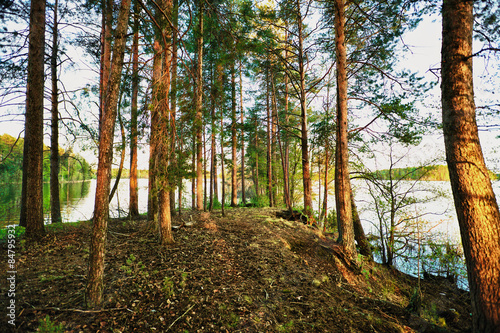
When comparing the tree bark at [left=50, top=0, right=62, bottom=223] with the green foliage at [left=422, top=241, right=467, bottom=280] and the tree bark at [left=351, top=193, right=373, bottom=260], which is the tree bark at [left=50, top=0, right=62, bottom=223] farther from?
the green foliage at [left=422, top=241, right=467, bottom=280]

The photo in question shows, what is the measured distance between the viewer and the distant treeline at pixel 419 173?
738 cm

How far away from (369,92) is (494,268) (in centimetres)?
579

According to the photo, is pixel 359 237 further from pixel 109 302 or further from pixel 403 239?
pixel 109 302

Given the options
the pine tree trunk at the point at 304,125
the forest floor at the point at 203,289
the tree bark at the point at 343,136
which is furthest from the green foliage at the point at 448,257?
the pine tree trunk at the point at 304,125

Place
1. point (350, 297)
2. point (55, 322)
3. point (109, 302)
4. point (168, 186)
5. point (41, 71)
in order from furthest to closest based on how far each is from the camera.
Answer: point (41, 71)
point (168, 186)
point (350, 297)
point (109, 302)
point (55, 322)

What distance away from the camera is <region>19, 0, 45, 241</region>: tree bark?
4727mm

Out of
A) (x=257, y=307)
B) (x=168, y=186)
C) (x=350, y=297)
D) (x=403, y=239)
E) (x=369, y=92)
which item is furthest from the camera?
(x=403, y=239)

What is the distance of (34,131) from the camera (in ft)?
15.8

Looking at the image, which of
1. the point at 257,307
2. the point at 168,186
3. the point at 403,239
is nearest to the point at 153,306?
the point at 257,307

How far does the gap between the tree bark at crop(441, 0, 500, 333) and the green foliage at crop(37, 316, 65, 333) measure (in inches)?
187

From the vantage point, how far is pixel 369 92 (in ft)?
22.1

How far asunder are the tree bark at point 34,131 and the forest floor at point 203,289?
61 cm

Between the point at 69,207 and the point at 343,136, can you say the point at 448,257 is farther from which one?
the point at 69,207

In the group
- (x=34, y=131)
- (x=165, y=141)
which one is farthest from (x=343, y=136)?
(x=34, y=131)
